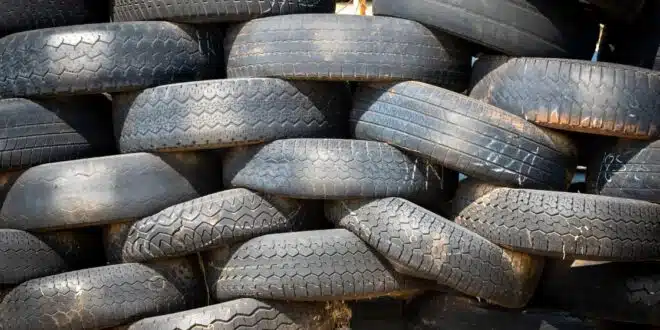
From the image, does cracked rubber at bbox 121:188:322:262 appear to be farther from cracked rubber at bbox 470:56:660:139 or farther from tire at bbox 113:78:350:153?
cracked rubber at bbox 470:56:660:139

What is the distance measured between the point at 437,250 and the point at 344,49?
452 mm

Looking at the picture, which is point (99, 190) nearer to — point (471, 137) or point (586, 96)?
point (471, 137)

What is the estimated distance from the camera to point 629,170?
1652mm

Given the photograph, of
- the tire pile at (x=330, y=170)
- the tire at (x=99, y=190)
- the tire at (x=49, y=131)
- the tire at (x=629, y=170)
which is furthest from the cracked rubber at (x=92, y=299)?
the tire at (x=629, y=170)

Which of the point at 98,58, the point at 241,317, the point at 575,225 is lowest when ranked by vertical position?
the point at 241,317

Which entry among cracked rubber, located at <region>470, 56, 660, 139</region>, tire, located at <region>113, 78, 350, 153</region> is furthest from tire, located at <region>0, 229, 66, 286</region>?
cracked rubber, located at <region>470, 56, 660, 139</region>

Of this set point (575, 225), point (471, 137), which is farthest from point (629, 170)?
point (471, 137)

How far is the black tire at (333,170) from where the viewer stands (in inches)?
64.6

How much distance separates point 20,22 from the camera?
1.82m

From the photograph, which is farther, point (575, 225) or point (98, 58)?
point (98, 58)

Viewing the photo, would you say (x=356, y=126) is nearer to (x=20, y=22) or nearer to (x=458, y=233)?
(x=458, y=233)

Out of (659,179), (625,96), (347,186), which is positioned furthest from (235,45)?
(659,179)

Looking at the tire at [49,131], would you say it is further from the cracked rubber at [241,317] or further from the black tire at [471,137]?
the black tire at [471,137]

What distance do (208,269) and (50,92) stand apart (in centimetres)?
51
